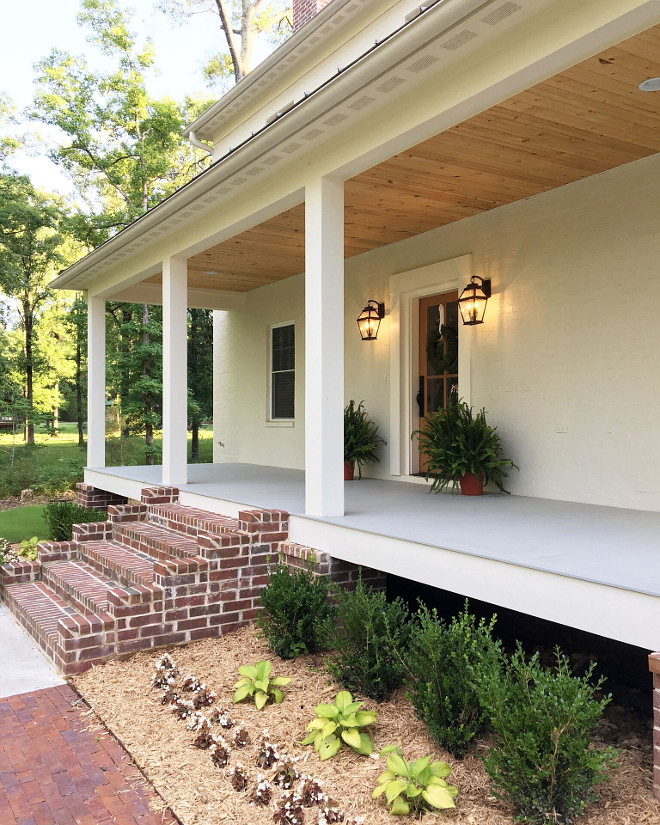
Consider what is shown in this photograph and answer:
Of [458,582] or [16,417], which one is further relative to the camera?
[16,417]

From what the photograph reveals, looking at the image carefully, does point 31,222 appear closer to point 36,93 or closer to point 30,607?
point 36,93

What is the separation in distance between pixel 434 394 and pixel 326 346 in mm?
2761

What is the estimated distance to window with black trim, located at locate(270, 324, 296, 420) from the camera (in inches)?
385

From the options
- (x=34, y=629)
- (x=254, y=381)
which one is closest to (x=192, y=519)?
(x=34, y=629)

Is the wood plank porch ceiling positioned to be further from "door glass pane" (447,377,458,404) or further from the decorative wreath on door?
"door glass pane" (447,377,458,404)

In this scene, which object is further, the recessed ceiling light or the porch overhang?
the porch overhang

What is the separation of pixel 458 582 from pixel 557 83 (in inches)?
111

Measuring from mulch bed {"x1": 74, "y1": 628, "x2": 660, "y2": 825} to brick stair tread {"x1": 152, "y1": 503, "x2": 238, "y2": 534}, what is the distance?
47.8 inches

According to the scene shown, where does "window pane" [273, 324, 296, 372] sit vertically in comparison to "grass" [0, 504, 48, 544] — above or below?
above

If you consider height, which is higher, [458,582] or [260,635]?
[458,582]

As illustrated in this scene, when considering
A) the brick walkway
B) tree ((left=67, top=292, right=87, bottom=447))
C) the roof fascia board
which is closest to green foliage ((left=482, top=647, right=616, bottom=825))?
the brick walkway

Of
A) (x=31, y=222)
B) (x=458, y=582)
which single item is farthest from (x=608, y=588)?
(x=31, y=222)

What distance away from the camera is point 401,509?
206 inches

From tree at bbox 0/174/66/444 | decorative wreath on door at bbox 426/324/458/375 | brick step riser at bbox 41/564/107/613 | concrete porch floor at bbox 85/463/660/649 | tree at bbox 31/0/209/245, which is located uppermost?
tree at bbox 31/0/209/245
